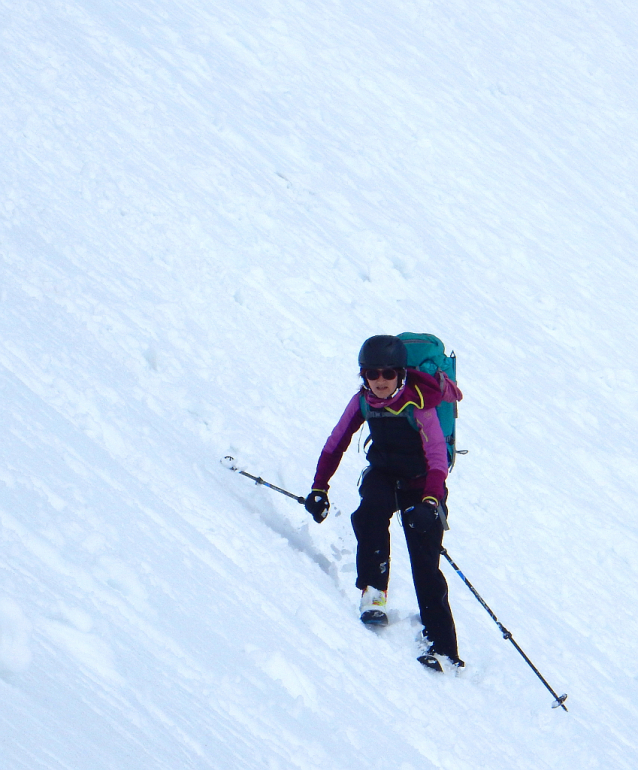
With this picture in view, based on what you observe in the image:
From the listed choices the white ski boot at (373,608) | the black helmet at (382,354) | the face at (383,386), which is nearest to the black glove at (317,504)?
the white ski boot at (373,608)

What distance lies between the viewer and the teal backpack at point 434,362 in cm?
480

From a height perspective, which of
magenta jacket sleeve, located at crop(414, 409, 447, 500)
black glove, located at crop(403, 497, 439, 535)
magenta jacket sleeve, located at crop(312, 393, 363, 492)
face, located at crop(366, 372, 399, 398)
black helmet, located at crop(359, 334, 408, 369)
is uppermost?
black helmet, located at crop(359, 334, 408, 369)

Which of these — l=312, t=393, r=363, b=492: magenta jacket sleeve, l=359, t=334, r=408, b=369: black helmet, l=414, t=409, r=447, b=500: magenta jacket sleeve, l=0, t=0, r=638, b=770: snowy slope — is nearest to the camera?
l=0, t=0, r=638, b=770: snowy slope

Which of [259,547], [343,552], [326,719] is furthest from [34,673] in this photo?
[343,552]

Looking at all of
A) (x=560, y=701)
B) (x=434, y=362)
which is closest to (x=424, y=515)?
(x=434, y=362)

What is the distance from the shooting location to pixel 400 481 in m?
4.95

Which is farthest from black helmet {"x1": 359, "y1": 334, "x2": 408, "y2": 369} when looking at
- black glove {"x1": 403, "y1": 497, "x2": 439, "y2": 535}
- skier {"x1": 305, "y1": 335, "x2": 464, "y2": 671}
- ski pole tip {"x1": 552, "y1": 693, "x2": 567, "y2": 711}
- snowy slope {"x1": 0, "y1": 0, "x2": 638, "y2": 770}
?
ski pole tip {"x1": 552, "y1": 693, "x2": 567, "y2": 711}

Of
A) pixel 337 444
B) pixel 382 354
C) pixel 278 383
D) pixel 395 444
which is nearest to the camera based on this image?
pixel 382 354

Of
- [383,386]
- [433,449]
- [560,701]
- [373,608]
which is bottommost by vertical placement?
[373,608]

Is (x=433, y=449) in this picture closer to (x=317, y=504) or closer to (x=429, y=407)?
(x=429, y=407)

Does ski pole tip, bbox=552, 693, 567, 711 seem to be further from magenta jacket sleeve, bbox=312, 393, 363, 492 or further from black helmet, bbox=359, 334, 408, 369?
black helmet, bbox=359, 334, 408, 369

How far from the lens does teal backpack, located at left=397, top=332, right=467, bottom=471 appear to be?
4.80m

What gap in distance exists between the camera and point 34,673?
9.05ft

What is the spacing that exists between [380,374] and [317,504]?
0.86 meters
